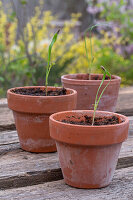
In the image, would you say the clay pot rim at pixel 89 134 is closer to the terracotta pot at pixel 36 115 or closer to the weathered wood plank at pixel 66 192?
the weathered wood plank at pixel 66 192

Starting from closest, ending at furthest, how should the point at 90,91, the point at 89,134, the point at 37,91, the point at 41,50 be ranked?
the point at 89,134
the point at 37,91
the point at 90,91
the point at 41,50

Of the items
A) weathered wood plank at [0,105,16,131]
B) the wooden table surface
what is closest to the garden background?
weathered wood plank at [0,105,16,131]

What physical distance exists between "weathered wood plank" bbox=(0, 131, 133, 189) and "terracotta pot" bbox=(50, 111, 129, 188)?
0.31 feet

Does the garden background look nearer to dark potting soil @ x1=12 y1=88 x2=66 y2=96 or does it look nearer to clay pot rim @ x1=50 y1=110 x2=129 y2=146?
dark potting soil @ x1=12 y1=88 x2=66 y2=96

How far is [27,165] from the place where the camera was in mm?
1229

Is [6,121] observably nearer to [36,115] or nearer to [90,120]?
[36,115]

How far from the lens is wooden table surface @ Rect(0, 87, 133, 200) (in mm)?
1023

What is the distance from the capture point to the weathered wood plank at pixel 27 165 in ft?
3.67

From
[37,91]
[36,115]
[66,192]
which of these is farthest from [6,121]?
[66,192]

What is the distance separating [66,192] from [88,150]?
0.51 feet

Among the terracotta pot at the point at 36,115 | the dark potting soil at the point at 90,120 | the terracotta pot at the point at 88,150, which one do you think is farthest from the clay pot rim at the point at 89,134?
the terracotta pot at the point at 36,115

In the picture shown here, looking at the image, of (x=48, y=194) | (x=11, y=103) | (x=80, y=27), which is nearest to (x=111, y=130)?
(x=48, y=194)

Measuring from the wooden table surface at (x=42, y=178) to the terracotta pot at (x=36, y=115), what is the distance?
0.15 feet

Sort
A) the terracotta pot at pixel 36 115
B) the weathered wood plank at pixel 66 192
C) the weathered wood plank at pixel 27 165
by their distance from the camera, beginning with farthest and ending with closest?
the terracotta pot at pixel 36 115 → the weathered wood plank at pixel 27 165 → the weathered wood plank at pixel 66 192
